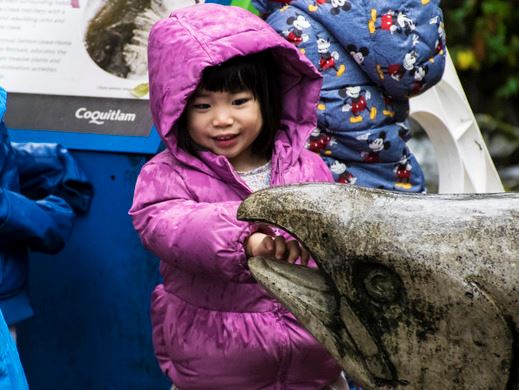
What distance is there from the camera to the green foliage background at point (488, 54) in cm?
1173

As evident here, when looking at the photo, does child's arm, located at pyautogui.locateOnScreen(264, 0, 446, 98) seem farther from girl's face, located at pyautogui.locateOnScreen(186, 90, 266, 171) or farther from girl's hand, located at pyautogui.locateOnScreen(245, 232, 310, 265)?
girl's hand, located at pyautogui.locateOnScreen(245, 232, 310, 265)

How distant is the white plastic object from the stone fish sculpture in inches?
103

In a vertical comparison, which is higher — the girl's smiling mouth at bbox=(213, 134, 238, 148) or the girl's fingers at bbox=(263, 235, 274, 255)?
the girl's fingers at bbox=(263, 235, 274, 255)

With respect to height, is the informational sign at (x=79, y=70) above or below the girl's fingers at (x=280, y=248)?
below

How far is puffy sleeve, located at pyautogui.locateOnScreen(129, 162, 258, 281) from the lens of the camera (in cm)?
290

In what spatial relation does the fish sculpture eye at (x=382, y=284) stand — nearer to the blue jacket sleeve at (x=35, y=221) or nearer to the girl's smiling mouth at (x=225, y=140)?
the girl's smiling mouth at (x=225, y=140)

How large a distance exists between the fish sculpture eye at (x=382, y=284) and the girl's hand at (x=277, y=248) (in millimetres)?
290

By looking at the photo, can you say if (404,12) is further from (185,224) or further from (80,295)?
(80,295)

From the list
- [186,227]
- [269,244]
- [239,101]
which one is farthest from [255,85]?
[269,244]

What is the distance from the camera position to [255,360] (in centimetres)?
330

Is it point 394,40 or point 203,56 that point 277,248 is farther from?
point 394,40

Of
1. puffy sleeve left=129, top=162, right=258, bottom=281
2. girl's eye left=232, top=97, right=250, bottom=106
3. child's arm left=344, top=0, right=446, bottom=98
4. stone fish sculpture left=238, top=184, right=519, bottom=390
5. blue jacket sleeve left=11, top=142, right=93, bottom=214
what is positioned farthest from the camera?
blue jacket sleeve left=11, top=142, right=93, bottom=214

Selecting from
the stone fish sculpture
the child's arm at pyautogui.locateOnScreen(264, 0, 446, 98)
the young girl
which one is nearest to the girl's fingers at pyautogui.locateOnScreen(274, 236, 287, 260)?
the stone fish sculpture

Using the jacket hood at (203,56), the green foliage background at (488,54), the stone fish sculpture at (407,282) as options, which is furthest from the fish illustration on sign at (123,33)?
the green foliage background at (488,54)
